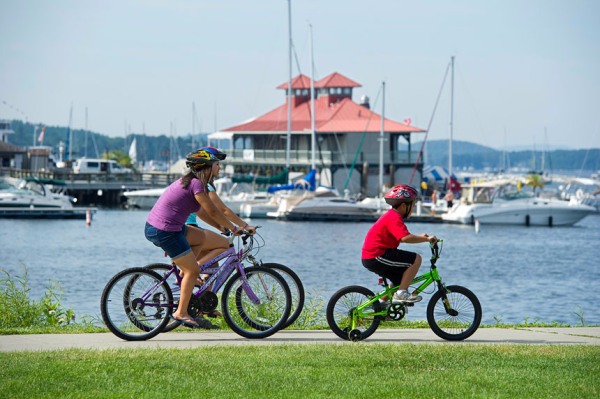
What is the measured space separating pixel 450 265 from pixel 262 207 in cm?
2632

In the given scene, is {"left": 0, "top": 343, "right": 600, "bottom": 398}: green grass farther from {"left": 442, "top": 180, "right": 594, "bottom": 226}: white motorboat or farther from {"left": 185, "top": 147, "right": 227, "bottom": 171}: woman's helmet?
{"left": 442, "top": 180, "right": 594, "bottom": 226}: white motorboat

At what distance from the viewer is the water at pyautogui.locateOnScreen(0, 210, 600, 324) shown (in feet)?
76.8

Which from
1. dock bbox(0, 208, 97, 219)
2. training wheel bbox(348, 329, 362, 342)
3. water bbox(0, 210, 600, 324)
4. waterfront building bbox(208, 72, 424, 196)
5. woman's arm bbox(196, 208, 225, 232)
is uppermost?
waterfront building bbox(208, 72, 424, 196)

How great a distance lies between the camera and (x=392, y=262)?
857 cm

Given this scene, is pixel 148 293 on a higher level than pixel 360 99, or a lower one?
lower

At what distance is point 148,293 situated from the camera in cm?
842

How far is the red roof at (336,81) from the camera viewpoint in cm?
8569

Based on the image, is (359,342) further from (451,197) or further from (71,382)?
(451,197)

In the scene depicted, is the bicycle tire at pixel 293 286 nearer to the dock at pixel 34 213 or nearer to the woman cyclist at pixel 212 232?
the woman cyclist at pixel 212 232

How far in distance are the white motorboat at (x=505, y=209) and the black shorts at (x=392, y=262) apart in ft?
156

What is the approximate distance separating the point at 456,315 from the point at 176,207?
326 centimetres

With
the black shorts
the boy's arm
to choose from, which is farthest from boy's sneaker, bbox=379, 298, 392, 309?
the boy's arm

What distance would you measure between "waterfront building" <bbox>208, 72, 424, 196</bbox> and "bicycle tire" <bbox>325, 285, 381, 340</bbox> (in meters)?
63.7

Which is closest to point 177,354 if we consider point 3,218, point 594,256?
point 594,256
